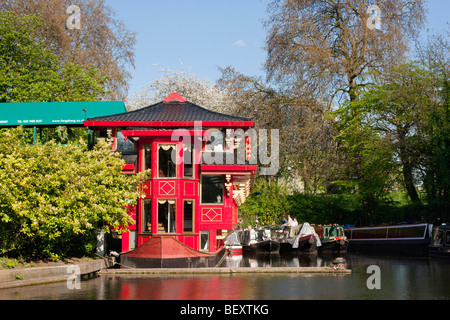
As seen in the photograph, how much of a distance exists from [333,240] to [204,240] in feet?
51.4

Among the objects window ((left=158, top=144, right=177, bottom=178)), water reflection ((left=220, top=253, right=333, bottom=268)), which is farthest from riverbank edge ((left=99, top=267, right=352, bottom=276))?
window ((left=158, top=144, right=177, bottom=178))

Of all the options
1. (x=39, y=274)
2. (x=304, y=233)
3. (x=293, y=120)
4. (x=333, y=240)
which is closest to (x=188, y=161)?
(x=39, y=274)

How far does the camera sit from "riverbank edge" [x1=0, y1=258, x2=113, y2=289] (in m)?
21.1

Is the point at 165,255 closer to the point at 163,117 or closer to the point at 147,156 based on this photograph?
the point at 147,156

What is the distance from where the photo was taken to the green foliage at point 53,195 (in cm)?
2302

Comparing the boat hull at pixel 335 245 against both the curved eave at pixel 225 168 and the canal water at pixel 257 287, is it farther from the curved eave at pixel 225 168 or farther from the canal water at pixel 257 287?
the curved eave at pixel 225 168

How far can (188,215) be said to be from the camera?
29.7m

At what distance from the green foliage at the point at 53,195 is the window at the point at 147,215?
1517mm

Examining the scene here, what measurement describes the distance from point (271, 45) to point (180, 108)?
61.5 ft

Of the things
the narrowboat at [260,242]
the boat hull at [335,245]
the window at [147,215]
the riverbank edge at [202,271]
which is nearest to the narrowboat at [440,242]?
the boat hull at [335,245]

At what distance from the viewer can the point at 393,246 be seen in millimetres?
41094

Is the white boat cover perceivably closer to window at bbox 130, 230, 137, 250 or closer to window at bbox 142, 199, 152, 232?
window at bbox 130, 230, 137, 250

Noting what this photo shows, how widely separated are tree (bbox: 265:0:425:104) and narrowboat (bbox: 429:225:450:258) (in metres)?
16.3
